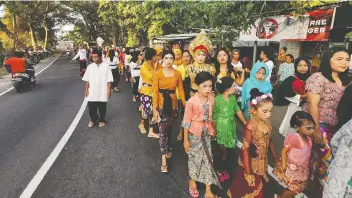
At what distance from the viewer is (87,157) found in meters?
4.42

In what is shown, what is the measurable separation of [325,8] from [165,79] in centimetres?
593

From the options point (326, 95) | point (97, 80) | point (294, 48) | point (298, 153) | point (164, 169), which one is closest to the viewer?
point (298, 153)

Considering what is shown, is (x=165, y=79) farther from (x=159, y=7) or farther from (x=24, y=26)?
(x=24, y=26)

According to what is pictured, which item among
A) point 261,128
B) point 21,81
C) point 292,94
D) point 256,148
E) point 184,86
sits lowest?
point 21,81

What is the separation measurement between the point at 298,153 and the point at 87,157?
326cm

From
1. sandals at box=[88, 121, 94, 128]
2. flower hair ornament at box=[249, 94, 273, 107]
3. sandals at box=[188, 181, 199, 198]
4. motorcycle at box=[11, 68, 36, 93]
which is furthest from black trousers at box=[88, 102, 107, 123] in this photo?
motorcycle at box=[11, 68, 36, 93]

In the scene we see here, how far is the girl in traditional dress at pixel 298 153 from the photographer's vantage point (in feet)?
9.00

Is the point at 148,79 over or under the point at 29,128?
over

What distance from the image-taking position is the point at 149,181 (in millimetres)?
3658

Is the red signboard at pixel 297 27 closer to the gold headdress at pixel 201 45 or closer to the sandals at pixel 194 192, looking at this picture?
the gold headdress at pixel 201 45

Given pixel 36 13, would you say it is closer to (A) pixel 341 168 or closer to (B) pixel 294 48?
(B) pixel 294 48

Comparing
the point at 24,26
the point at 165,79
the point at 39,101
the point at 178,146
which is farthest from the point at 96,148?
the point at 24,26

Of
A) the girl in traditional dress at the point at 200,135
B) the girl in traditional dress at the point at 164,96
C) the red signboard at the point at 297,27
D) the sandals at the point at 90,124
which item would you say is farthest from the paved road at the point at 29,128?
the red signboard at the point at 297,27

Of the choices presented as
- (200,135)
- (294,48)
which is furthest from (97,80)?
(294,48)
